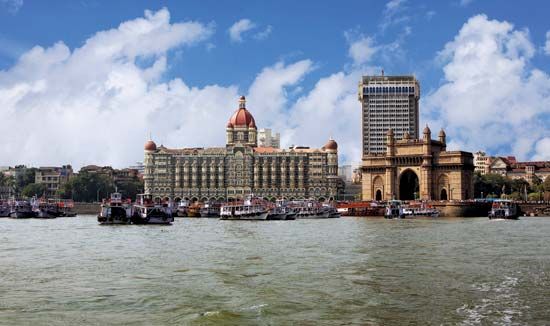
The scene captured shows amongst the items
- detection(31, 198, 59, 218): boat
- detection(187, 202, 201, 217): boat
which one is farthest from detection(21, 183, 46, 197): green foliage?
detection(187, 202, 201, 217): boat

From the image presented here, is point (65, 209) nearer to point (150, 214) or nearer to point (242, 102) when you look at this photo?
point (150, 214)

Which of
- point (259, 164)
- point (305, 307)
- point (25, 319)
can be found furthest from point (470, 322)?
point (259, 164)

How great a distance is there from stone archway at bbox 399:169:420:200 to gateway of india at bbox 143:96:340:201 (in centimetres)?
2345

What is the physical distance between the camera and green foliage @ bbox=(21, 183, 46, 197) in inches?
6220

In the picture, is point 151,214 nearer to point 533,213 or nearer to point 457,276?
point 457,276

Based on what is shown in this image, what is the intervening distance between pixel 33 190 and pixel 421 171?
88.1m

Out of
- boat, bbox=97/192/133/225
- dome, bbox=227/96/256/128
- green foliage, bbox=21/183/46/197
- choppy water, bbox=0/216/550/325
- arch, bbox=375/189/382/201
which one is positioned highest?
dome, bbox=227/96/256/128

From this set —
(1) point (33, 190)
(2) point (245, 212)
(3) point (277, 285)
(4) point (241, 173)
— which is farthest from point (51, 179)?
(3) point (277, 285)

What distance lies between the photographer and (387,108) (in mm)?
197625

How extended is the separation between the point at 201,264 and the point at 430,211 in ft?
269

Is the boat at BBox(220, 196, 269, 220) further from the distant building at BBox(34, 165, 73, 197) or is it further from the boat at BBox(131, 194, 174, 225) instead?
the distant building at BBox(34, 165, 73, 197)

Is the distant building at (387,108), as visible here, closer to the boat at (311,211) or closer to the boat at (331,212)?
the boat at (331,212)

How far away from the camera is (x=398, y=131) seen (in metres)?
197

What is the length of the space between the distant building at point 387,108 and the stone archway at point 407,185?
2397 inches
